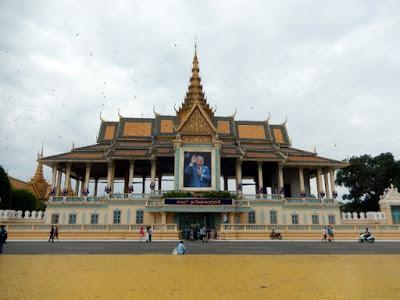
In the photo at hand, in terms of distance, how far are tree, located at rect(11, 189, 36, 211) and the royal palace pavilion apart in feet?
40.0

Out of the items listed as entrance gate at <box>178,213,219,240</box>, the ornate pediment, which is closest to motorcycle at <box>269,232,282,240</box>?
entrance gate at <box>178,213,219,240</box>

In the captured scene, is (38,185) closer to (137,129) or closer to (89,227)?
(137,129)

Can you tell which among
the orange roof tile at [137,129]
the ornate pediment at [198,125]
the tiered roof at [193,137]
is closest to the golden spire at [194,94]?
the tiered roof at [193,137]

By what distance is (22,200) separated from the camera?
2176 inches

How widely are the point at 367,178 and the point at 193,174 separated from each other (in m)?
29.9

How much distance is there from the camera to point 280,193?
131ft

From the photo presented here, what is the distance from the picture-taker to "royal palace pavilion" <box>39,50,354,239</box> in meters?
36.1

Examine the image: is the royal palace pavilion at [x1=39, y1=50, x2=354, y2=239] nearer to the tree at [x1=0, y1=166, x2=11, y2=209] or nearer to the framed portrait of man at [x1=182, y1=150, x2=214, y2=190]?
the framed portrait of man at [x1=182, y1=150, x2=214, y2=190]

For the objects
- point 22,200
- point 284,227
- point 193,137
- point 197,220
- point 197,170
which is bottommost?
point 284,227

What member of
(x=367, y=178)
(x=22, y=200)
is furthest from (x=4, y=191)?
(x=367, y=178)
